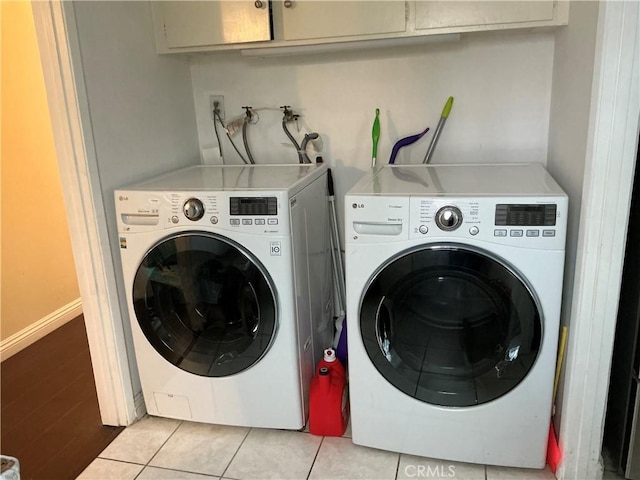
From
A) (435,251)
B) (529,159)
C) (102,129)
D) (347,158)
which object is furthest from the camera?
(347,158)

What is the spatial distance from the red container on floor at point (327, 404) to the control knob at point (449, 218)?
74 centimetres

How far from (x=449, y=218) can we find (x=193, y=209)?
0.81 metres

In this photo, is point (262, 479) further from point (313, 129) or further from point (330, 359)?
point (313, 129)

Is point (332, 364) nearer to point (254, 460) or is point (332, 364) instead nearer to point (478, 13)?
point (254, 460)

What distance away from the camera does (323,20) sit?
74.9 inches

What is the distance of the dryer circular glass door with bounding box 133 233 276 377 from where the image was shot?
167cm

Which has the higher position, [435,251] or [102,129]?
[102,129]

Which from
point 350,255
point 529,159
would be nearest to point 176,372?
point 350,255

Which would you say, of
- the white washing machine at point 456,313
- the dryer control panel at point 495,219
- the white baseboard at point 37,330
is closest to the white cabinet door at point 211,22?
the white washing machine at point 456,313

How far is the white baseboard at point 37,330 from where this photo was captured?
2535 mm

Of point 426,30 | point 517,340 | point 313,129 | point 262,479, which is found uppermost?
point 426,30

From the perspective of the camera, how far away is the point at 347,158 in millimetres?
2338

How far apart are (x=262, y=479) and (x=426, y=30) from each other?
5.46 ft

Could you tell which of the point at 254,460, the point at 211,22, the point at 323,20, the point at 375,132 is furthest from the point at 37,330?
the point at 323,20
